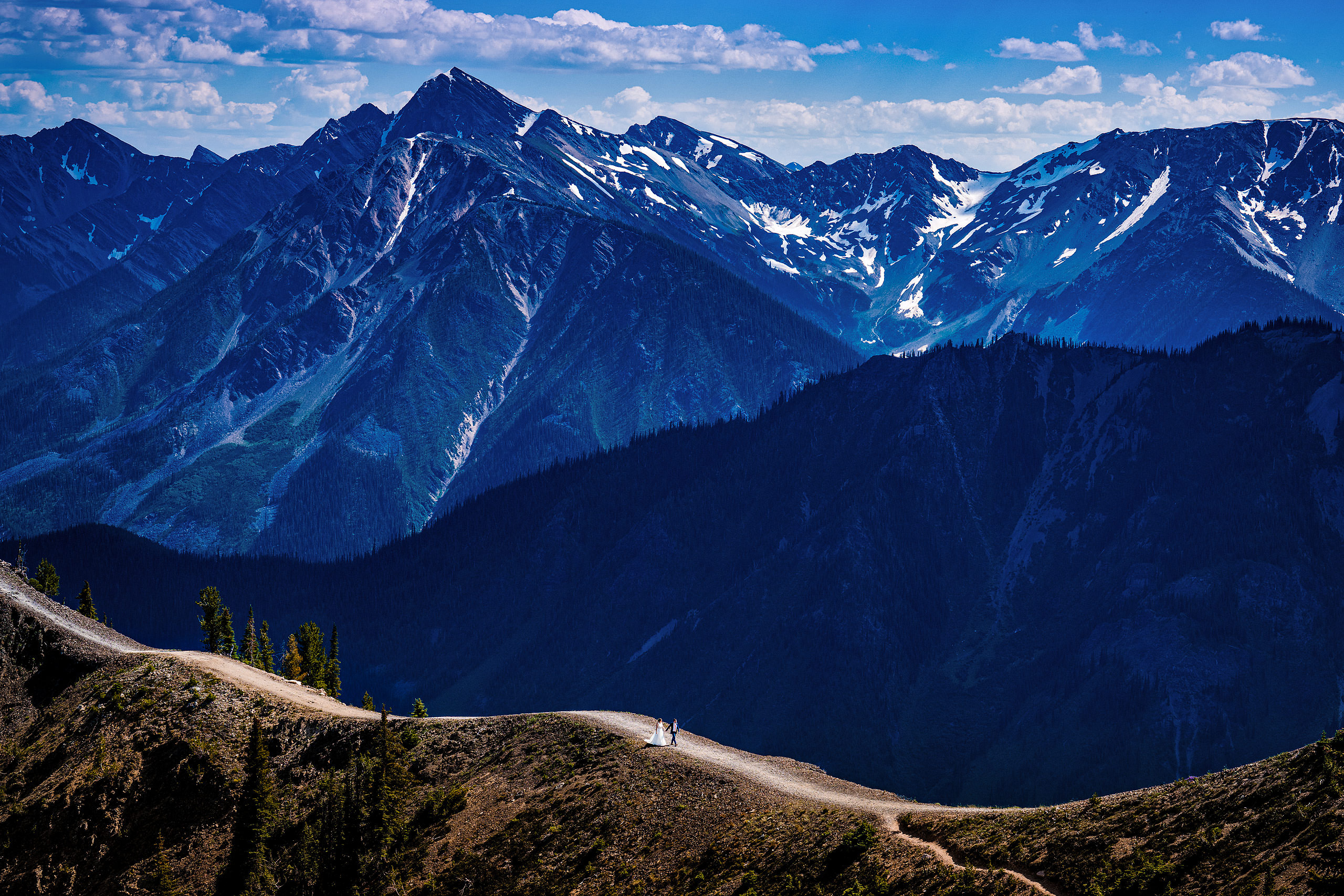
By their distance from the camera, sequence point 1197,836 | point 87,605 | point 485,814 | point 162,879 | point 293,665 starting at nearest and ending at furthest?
point 1197,836 → point 485,814 → point 162,879 → point 293,665 → point 87,605

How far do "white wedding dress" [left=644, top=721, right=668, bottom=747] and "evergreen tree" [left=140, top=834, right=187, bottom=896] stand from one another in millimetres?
34434

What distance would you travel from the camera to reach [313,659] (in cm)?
15175

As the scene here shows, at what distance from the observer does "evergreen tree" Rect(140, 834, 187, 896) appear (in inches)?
3413

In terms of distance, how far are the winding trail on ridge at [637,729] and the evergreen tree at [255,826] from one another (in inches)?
317

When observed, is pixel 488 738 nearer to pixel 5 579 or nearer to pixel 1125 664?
pixel 5 579

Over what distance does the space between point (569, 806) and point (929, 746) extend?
115 meters

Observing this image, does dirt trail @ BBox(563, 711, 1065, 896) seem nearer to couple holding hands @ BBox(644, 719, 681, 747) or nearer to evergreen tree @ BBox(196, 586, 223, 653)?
couple holding hands @ BBox(644, 719, 681, 747)

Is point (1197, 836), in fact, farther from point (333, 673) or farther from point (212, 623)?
point (333, 673)

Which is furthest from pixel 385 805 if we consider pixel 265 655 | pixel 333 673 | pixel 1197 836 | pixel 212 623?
pixel 265 655

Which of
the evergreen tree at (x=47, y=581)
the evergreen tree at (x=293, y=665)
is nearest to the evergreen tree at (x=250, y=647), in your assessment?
the evergreen tree at (x=293, y=665)

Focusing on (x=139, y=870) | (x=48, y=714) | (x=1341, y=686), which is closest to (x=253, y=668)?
(x=48, y=714)

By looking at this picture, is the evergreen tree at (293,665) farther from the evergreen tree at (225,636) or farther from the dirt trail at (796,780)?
the dirt trail at (796,780)

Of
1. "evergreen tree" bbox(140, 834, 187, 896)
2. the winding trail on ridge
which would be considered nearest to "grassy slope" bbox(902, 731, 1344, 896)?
the winding trail on ridge

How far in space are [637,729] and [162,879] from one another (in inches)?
1367
